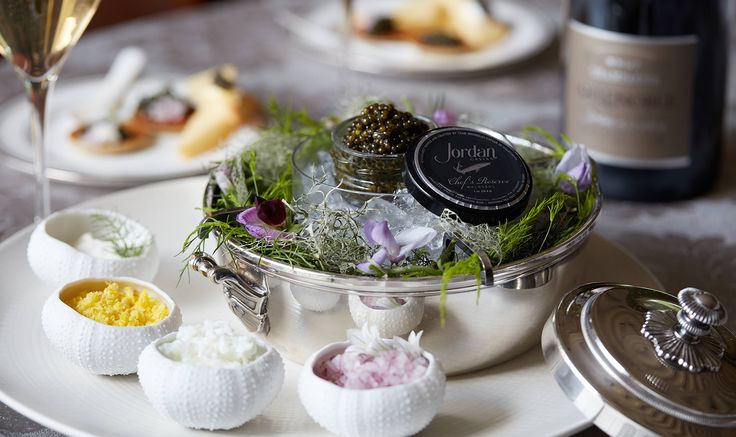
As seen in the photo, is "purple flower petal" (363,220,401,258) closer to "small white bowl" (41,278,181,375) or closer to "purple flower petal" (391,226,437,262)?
"purple flower petal" (391,226,437,262)

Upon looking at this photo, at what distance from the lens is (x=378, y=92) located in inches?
63.1

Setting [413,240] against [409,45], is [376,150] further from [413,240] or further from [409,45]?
[409,45]

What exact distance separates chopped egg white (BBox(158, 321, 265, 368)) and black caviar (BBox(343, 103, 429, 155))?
9.6 inches

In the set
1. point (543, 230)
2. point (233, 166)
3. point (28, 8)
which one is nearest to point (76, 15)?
point (28, 8)

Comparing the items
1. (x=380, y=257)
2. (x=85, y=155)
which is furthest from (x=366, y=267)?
(x=85, y=155)

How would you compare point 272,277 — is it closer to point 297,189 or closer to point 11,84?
point 297,189

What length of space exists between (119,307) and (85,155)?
58 centimetres

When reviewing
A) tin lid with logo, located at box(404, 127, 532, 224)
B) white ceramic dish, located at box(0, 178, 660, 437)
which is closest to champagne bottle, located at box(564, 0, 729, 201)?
white ceramic dish, located at box(0, 178, 660, 437)

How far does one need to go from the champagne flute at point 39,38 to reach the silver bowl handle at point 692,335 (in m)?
0.69

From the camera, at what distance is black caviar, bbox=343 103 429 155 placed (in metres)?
0.90

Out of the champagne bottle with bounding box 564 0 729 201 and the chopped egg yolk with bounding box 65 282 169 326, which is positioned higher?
the champagne bottle with bounding box 564 0 729 201

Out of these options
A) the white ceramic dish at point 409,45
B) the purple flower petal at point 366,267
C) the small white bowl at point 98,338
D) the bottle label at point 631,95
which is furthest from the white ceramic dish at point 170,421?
the white ceramic dish at point 409,45

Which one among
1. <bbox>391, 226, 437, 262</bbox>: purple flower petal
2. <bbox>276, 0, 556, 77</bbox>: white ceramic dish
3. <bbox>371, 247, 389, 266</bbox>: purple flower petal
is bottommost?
<bbox>276, 0, 556, 77</bbox>: white ceramic dish

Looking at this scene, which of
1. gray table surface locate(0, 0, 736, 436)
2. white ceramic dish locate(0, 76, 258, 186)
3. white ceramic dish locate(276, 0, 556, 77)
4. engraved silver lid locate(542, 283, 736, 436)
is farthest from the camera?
white ceramic dish locate(276, 0, 556, 77)
